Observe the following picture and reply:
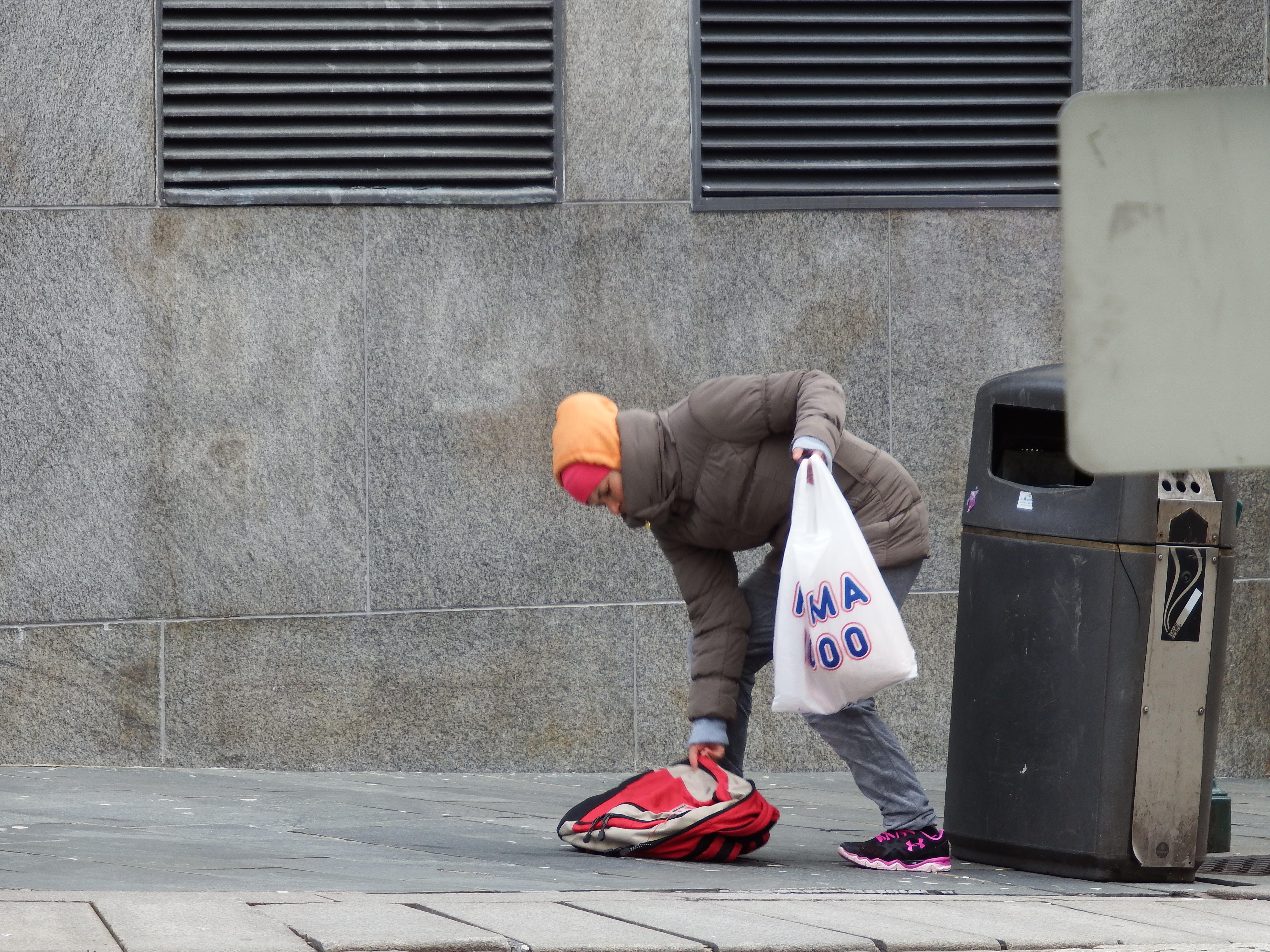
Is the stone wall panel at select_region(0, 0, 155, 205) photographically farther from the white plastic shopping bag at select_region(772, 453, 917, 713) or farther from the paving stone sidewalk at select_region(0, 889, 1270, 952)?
the paving stone sidewalk at select_region(0, 889, 1270, 952)

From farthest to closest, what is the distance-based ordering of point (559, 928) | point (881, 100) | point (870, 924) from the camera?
point (881, 100)
point (870, 924)
point (559, 928)

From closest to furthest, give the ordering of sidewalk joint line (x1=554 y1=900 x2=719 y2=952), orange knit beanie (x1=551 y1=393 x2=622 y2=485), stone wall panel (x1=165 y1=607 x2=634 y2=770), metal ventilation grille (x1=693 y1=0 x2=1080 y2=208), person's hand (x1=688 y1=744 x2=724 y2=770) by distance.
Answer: sidewalk joint line (x1=554 y1=900 x2=719 y2=952) < orange knit beanie (x1=551 y1=393 x2=622 y2=485) < person's hand (x1=688 y1=744 x2=724 y2=770) < stone wall panel (x1=165 y1=607 x2=634 y2=770) < metal ventilation grille (x1=693 y1=0 x2=1080 y2=208)

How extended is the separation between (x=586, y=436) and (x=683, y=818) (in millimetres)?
1038

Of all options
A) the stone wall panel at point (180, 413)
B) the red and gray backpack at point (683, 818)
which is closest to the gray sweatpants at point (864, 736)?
the red and gray backpack at point (683, 818)

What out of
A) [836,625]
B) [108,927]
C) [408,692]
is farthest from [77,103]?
[108,927]

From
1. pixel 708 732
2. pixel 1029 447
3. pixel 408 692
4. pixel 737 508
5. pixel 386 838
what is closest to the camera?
pixel 737 508

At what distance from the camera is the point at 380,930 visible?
11.6 ft

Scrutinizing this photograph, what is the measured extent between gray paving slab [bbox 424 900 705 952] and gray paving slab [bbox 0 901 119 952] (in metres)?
0.69

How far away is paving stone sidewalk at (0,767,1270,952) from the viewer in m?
3.53

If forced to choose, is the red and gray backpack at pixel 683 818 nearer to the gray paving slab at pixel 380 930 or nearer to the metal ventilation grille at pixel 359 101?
the gray paving slab at pixel 380 930

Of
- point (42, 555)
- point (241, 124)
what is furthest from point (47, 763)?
point (241, 124)

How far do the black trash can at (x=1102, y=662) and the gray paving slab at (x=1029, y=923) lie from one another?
0.55m

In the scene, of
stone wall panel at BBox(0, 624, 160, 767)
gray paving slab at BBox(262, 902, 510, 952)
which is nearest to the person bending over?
gray paving slab at BBox(262, 902, 510, 952)

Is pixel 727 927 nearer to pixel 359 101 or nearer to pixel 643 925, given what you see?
pixel 643 925
